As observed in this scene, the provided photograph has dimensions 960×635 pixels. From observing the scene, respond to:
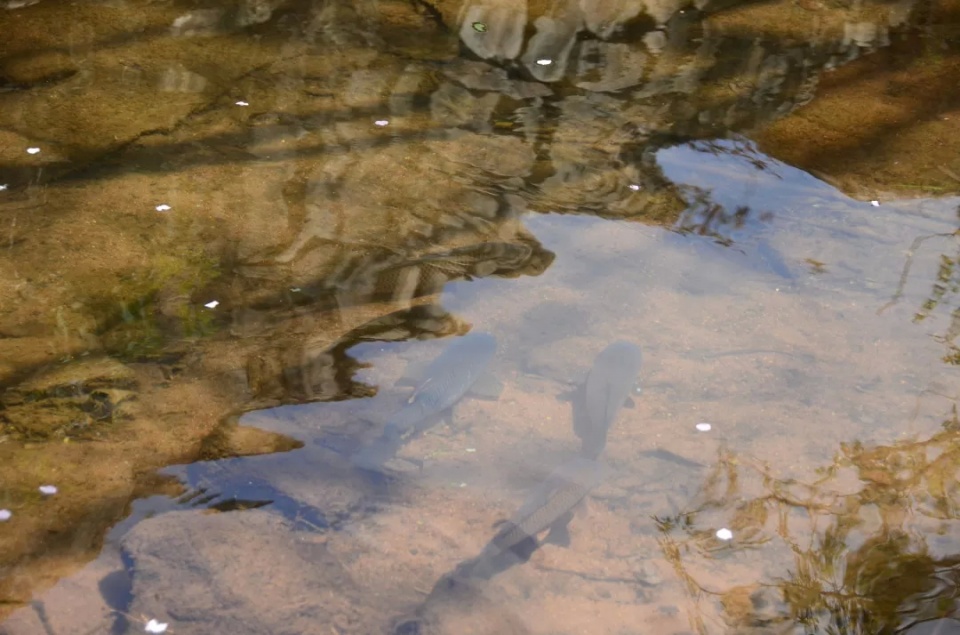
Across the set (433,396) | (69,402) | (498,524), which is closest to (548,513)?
(498,524)

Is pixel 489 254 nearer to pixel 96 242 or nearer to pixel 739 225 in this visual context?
pixel 739 225

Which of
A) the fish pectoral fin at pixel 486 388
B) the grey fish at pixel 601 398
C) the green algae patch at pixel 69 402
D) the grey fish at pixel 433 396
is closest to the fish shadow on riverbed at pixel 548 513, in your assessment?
the grey fish at pixel 601 398

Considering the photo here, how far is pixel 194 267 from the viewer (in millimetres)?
4461

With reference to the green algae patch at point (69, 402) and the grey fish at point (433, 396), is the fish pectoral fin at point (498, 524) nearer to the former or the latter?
the grey fish at point (433, 396)

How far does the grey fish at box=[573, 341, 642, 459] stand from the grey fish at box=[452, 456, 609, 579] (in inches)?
7.4

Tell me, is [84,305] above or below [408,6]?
below

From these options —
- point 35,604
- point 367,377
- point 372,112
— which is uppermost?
point 372,112

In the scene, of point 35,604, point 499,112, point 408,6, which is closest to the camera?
point 35,604

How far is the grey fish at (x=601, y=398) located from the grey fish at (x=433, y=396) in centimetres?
47

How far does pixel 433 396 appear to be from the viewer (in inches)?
144

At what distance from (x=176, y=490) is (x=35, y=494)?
0.50 m

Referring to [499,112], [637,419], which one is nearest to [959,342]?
[637,419]

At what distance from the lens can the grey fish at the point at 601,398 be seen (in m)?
3.57

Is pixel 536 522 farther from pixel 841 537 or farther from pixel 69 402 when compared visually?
pixel 69 402
